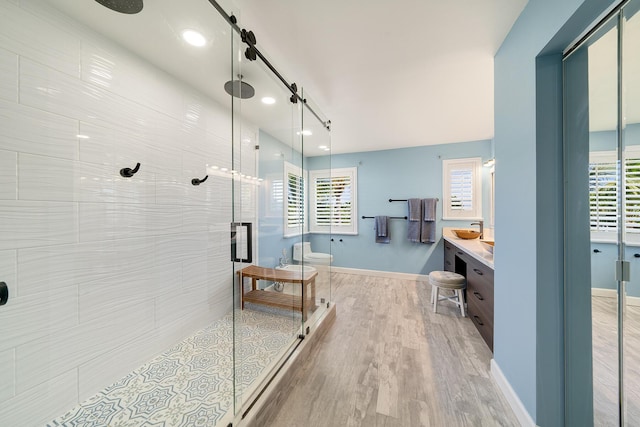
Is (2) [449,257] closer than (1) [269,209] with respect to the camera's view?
No

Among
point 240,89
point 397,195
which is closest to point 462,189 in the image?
point 397,195

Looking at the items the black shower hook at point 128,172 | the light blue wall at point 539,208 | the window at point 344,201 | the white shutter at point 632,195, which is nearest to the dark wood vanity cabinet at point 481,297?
the light blue wall at point 539,208

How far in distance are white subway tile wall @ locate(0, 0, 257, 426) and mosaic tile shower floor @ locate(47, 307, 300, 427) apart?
0.34ft

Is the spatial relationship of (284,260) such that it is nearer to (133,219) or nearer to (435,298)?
(133,219)

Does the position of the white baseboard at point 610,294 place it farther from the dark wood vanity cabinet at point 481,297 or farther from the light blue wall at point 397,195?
the light blue wall at point 397,195

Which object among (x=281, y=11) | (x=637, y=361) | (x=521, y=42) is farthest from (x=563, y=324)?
(x=281, y=11)

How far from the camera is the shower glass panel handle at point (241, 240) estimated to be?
1512mm

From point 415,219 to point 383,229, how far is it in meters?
0.58

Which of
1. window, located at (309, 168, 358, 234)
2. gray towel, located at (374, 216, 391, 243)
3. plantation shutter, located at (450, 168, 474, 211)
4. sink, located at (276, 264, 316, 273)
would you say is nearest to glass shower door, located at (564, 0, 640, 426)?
sink, located at (276, 264, 316, 273)

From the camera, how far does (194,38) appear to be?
1.61 metres

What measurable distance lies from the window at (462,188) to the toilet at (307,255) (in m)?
2.29

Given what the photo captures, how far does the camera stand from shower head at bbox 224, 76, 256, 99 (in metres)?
1.76

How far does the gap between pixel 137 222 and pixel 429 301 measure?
3.42 meters

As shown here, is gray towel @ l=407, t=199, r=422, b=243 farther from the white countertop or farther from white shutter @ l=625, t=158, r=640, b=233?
white shutter @ l=625, t=158, r=640, b=233
